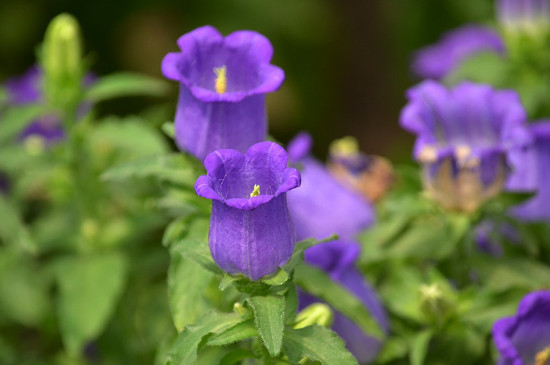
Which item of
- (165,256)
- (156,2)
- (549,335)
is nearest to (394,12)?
(156,2)

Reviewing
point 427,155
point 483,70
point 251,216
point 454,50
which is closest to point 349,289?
point 427,155

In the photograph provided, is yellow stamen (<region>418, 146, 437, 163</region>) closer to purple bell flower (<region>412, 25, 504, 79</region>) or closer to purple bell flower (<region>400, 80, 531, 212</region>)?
purple bell flower (<region>400, 80, 531, 212</region>)

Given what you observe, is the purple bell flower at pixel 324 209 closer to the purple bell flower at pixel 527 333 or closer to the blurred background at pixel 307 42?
the purple bell flower at pixel 527 333

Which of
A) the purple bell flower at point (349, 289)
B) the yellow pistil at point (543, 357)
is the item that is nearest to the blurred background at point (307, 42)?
the purple bell flower at point (349, 289)

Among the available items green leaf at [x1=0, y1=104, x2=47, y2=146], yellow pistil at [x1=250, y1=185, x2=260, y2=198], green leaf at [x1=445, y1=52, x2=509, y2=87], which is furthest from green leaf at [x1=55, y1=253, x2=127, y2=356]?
green leaf at [x1=445, y1=52, x2=509, y2=87]

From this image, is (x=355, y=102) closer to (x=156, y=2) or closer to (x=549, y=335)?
(x=156, y=2)

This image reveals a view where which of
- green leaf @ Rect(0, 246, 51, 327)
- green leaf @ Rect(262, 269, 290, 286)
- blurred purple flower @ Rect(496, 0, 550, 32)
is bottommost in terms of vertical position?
green leaf @ Rect(0, 246, 51, 327)

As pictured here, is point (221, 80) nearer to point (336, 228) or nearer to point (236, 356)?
point (236, 356)
